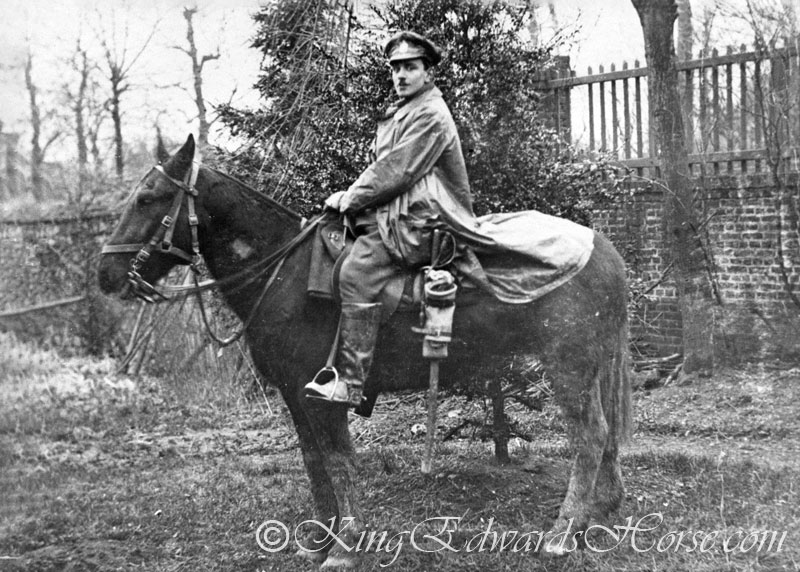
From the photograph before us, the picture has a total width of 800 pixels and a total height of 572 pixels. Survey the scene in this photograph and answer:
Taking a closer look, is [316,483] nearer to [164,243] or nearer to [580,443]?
[580,443]

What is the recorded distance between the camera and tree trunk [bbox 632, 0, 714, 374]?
9039 millimetres

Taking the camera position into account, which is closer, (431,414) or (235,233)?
(431,414)

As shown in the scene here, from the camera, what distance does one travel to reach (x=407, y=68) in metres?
4.86

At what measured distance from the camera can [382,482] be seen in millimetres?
6375

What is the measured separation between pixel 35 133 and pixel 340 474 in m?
3.55

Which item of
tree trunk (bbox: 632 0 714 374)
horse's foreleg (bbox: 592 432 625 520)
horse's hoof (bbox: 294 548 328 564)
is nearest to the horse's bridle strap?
horse's hoof (bbox: 294 548 328 564)

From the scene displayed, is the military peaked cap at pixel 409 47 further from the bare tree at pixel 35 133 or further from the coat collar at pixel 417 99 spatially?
the bare tree at pixel 35 133

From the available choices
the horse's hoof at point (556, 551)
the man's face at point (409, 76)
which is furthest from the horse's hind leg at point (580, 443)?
the man's face at point (409, 76)

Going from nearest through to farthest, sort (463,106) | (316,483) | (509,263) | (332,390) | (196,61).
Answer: (332,390) → (509,263) → (316,483) → (463,106) → (196,61)

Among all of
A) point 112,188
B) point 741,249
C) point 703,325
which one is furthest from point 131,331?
point 741,249

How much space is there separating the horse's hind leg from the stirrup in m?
1.32

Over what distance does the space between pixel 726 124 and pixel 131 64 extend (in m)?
7.18

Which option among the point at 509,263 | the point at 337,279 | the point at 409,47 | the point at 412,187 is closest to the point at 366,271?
the point at 337,279

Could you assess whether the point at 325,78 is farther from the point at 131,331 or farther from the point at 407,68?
the point at 131,331
